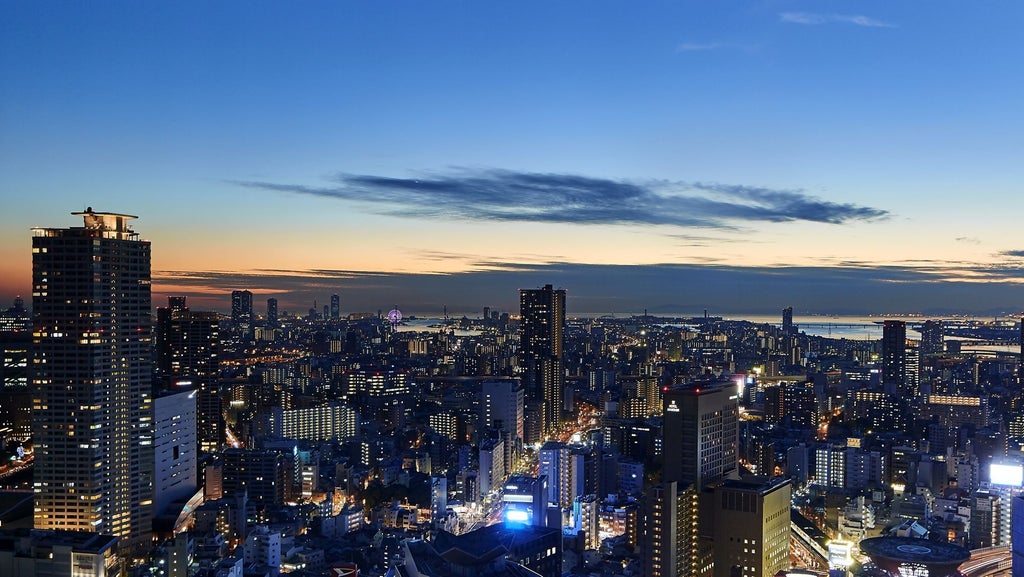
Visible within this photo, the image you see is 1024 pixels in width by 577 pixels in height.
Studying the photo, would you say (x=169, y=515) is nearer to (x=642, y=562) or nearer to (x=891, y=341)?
(x=642, y=562)

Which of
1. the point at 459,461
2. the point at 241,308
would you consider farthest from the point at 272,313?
the point at 459,461

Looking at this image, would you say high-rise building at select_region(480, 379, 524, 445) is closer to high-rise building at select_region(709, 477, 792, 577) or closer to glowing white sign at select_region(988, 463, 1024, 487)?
glowing white sign at select_region(988, 463, 1024, 487)

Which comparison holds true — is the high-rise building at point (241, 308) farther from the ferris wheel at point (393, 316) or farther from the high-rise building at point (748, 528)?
the high-rise building at point (748, 528)

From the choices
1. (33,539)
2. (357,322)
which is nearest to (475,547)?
(33,539)

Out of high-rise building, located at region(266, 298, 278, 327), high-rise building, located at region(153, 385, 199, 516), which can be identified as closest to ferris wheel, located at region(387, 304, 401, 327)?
high-rise building, located at region(266, 298, 278, 327)

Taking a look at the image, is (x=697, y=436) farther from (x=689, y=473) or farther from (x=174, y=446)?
(x=174, y=446)

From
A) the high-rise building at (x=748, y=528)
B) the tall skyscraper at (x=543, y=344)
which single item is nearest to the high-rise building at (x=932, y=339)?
the tall skyscraper at (x=543, y=344)
